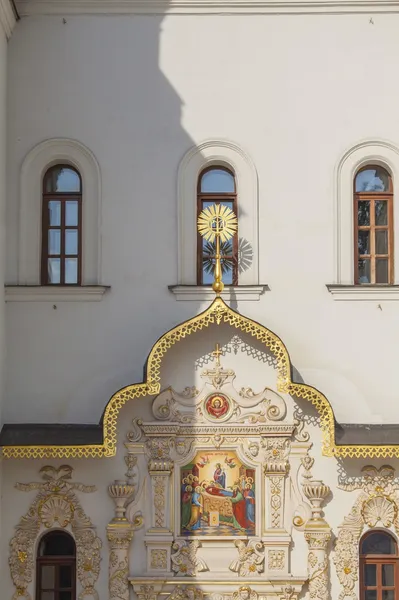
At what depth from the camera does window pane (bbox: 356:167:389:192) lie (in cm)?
1489

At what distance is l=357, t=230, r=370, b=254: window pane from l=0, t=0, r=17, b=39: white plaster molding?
192 inches

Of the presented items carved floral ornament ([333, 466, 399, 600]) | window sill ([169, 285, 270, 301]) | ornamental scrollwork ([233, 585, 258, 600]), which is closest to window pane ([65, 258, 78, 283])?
window sill ([169, 285, 270, 301])

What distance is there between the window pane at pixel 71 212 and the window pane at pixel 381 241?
3627 millimetres

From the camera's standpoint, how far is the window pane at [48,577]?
1428cm

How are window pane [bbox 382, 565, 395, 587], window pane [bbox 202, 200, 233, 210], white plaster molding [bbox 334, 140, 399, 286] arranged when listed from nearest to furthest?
window pane [bbox 382, 565, 395, 587] → white plaster molding [bbox 334, 140, 399, 286] → window pane [bbox 202, 200, 233, 210]

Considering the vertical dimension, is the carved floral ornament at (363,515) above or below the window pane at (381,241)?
below

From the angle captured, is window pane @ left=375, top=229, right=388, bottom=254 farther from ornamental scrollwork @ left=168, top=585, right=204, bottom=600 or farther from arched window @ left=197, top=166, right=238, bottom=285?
ornamental scrollwork @ left=168, top=585, right=204, bottom=600

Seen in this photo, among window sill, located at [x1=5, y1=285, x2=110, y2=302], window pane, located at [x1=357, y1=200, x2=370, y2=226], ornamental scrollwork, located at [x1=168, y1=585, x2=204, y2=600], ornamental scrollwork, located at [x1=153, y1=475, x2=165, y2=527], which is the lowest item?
ornamental scrollwork, located at [x1=168, y1=585, x2=204, y2=600]

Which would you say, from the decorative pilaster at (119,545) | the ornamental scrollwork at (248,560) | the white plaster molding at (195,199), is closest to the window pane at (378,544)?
the ornamental scrollwork at (248,560)

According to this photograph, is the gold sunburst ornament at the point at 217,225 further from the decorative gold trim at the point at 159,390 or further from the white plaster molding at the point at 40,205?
the white plaster molding at the point at 40,205

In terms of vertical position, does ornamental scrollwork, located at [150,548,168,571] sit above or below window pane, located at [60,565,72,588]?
above

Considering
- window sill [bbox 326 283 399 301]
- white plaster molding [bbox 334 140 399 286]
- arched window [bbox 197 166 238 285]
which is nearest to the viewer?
window sill [bbox 326 283 399 301]

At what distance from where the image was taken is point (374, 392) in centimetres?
1441

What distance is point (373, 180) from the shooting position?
14.9 m
